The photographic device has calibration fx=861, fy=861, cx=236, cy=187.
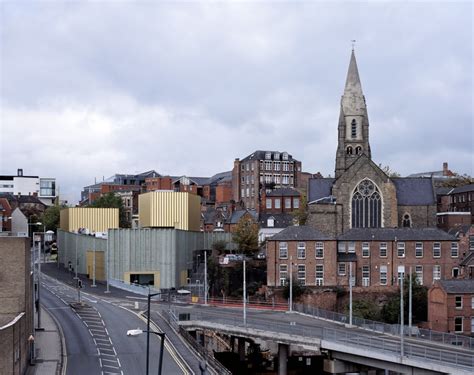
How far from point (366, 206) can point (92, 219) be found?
49.1 m

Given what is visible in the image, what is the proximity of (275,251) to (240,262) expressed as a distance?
819 centimetres

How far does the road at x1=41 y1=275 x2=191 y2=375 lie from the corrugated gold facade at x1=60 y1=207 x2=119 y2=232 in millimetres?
40758

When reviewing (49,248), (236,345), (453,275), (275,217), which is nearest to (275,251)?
(236,345)

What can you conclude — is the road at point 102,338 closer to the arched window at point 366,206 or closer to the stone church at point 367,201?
the stone church at point 367,201

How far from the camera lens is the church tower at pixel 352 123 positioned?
123125mm

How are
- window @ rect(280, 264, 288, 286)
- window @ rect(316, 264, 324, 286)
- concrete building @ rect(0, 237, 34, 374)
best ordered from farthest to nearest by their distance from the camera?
window @ rect(316, 264, 324, 286)
window @ rect(280, 264, 288, 286)
concrete building @ rect(0, 237, 34, 374)

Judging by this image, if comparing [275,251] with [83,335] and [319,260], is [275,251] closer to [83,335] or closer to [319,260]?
[319,260]

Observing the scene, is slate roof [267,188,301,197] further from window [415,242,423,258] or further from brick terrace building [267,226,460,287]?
window [415,242,423,258]

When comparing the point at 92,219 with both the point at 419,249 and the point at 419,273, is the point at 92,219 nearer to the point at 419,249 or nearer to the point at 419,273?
the point at 419,249

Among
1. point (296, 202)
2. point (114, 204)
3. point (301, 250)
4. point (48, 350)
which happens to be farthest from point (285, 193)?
point (48, 350)

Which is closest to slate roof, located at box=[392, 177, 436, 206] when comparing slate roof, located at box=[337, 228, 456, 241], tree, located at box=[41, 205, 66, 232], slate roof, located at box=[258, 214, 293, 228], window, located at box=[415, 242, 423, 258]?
slate roof, located at box=[337, 228, 456, 241]

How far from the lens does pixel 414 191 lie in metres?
113

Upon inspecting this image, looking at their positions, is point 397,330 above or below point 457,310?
below

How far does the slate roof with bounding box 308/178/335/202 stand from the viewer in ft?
373
